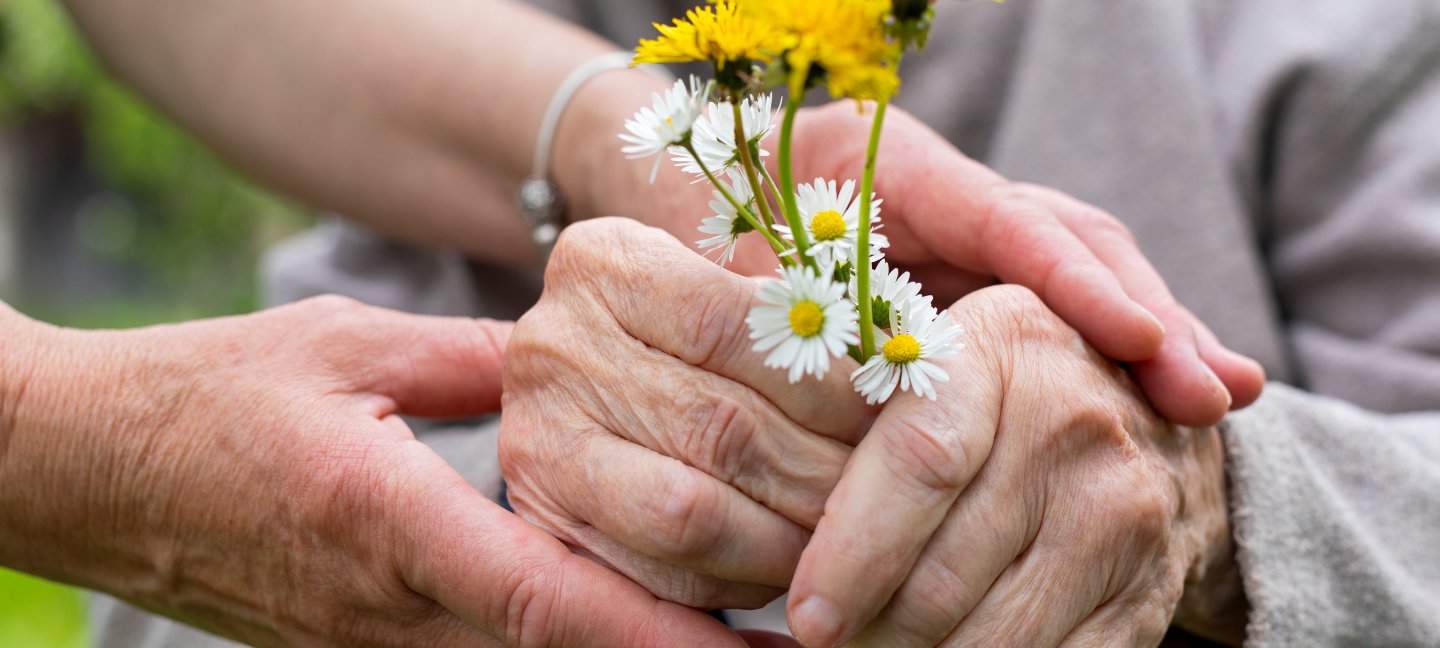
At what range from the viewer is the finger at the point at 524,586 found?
590 millimetres

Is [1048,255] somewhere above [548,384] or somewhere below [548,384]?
above

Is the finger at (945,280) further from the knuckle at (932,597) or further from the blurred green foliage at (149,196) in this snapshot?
the blurred green foliage at (149,196)

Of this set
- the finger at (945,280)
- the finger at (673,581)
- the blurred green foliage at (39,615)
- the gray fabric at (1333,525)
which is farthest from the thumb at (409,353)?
the blurred green foliage at (39,615)

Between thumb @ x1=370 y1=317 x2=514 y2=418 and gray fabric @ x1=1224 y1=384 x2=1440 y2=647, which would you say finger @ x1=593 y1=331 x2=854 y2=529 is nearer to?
thumb @ x1=370 y1=317 x2=514 y2=418

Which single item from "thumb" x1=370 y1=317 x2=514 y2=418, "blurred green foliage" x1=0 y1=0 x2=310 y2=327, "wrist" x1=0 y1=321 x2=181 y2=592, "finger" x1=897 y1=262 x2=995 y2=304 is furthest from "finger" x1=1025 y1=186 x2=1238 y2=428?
"blurred green foliage" x1=0 y1=0 x2=310 y2=327

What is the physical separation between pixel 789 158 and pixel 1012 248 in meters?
0.33

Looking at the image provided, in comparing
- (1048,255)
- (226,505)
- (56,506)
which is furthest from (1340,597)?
(56,506)

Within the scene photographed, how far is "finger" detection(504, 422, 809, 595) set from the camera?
0.56 meters

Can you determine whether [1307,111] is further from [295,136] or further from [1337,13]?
[295,136]

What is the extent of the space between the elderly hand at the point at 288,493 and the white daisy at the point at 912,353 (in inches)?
8.8

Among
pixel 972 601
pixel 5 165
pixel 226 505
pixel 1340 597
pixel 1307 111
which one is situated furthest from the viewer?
pixel 5 165

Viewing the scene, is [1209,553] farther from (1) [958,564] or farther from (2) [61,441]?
(2) [61,441]

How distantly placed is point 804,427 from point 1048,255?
27cm

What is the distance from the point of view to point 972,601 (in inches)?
22.5
